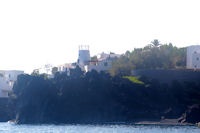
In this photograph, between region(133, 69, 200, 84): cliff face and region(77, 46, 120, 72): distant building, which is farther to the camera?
region(77, 46, 120, 72): distant building

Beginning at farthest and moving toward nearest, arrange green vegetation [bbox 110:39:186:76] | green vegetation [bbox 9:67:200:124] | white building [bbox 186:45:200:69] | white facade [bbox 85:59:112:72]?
white facade [bbox 85:59:112:72] → green vegetation [bbox 110:39:186:76] → white building [bbox 186:45:200:69] → green vegetation [bbox 9:67:200:124]

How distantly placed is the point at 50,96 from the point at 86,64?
25.8m

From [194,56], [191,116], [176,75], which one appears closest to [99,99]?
[176,75]

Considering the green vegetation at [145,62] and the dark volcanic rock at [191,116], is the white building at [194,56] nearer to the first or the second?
the green vegetation at [145,62]

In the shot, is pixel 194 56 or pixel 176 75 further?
pixel 194 56

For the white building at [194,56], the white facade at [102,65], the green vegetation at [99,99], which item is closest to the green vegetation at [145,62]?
the white building at [194,56]

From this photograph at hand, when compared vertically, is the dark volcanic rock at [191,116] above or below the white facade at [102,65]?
below

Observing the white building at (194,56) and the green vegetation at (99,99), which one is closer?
the green vegetation at (99,99)

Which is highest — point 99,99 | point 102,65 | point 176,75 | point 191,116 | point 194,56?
point 194,56

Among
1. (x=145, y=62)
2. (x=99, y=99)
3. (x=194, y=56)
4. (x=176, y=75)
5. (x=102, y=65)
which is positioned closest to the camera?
(x=99, y=99)

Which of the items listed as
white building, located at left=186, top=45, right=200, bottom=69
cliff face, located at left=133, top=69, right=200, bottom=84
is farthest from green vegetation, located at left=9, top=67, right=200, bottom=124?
white building, located at left=186, top=45, right=200, bottom=69

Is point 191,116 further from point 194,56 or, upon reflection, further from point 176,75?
→ point 194,56

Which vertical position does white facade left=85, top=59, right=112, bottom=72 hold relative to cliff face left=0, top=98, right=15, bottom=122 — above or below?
above

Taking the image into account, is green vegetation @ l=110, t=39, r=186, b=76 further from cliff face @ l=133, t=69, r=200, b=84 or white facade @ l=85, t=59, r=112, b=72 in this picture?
Answer: cliff face @ l=133, t=69, r=200, b=84
